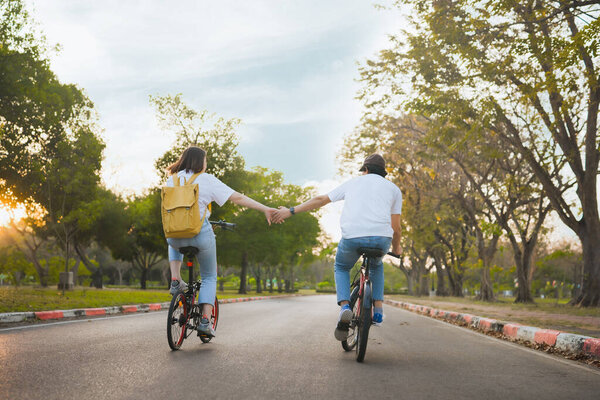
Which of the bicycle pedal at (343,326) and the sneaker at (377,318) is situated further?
the sneaker at (377,318)

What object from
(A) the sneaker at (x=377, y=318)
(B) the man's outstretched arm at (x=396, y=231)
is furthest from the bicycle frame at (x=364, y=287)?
(B) the man's outstretched arm at (x=396, y=231)

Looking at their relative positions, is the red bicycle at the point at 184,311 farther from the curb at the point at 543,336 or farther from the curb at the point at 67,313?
the curb at the point at 543,336

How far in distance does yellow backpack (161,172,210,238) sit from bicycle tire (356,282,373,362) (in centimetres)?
179

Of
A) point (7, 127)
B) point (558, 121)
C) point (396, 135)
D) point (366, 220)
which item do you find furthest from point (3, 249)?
point (366, 220)

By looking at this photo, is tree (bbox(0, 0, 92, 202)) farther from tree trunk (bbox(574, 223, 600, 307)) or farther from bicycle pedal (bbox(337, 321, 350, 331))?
tree trunk (bbox(574, 223, 600, 307))

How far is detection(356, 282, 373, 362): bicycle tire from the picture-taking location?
5.09m

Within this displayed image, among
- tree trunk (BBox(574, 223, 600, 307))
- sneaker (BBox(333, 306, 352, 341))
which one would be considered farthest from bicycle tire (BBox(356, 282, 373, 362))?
tree trunk (BBox(574, 223, 600, 307))

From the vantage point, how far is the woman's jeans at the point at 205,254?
5383 mm

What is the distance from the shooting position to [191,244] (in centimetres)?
538

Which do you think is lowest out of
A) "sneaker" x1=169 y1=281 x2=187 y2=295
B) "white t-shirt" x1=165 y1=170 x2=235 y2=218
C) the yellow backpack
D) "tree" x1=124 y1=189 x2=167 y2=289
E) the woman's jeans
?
"sneaker" x1=169 y1=281 x2=187 y2=295

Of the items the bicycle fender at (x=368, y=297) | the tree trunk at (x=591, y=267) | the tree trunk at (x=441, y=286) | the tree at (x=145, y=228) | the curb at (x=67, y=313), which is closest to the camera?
the bicycle fender at (x=368, y=297)

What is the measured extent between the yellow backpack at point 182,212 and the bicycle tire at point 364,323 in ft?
5.88

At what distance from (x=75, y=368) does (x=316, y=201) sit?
279 cm

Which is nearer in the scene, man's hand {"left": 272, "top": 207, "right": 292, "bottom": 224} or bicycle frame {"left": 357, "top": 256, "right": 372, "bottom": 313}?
bicycle frame {"left": 357, "top": 256, "right": 372, "bottom": 313}
